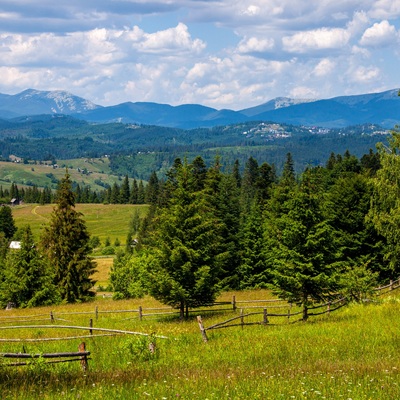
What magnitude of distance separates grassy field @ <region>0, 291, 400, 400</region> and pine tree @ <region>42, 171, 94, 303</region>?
1071 inches

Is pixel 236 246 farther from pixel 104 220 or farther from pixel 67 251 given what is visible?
pixel 104 220

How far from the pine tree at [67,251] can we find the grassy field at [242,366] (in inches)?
1071

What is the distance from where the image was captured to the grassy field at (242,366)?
10438 millimetres

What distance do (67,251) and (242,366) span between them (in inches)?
1530

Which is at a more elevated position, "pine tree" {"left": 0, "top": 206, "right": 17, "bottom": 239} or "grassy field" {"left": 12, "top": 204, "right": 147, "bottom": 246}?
"pine tree" {"left": 0, "top": 206, "right": 17, "bottom": 239}

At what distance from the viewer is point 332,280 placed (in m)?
26.7

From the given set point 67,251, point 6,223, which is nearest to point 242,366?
point 67,251

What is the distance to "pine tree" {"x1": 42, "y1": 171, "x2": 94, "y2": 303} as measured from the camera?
1998 inches

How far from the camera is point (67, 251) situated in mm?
50812

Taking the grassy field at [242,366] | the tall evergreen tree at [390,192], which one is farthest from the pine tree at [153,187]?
the grassy field at [242,366]

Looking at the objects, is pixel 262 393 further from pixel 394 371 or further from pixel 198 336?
pixel 198 336

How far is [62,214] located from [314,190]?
30.7m

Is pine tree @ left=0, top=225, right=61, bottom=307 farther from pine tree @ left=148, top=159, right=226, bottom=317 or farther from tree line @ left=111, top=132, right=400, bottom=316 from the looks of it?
pine tree @ left=148, top=159, right=226, bottom=317

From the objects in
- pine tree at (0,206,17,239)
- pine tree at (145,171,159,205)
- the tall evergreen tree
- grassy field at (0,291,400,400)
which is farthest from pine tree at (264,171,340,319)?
pine tree at (0,206,17,239)
